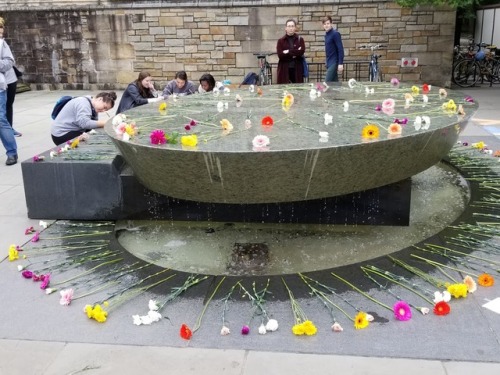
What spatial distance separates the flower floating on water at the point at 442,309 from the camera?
307 centimetres

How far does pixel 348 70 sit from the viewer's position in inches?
520

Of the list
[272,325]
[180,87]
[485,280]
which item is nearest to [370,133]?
[485,280]

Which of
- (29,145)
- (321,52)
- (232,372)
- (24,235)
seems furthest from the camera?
(321,52)

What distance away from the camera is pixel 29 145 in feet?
26.2

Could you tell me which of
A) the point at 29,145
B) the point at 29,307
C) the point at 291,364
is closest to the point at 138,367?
the point at 291,364

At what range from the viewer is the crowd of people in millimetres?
5773

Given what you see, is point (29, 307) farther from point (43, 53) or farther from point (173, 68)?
point (43, 53)

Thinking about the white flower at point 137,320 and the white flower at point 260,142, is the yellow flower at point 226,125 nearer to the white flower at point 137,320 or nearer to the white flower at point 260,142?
the white flower at point 260,142

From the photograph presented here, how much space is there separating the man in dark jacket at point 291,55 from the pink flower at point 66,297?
6.93 meters

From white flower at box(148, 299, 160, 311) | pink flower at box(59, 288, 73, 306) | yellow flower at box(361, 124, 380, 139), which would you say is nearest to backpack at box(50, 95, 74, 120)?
pink flower at box(59, 288, 73, 306)

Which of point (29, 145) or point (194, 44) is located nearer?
point (29, 145)

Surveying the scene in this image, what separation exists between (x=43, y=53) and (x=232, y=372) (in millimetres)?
14041

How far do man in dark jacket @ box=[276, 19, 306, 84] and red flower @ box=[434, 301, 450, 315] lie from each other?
6.96m

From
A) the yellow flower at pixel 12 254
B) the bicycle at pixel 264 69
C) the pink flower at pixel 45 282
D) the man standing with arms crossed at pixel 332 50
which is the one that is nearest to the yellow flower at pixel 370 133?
the pink flower at pixel 45 282
